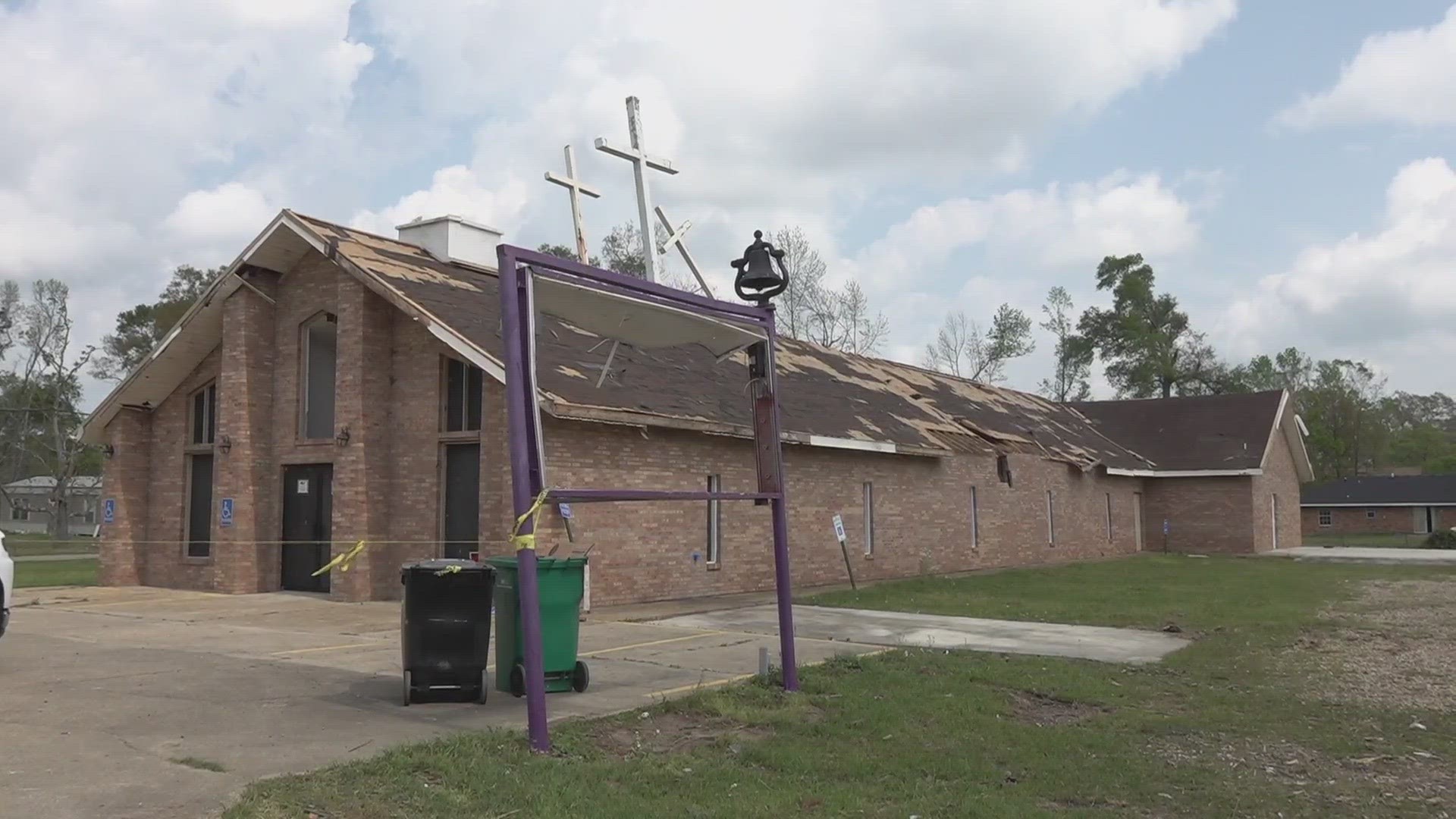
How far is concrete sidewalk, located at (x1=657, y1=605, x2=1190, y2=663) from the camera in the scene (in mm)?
11508

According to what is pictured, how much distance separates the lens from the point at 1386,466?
299 feet

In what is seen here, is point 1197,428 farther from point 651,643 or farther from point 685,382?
point 651,643

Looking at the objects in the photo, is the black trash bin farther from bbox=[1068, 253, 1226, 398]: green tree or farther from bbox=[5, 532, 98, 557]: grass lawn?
bbox=[1068, 253, 1226, 398]: green tree

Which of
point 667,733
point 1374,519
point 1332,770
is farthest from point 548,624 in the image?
point 1374,519

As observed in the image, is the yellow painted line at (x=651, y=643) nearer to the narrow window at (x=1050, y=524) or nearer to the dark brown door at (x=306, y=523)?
the dark brown door at (x=306, y=523)

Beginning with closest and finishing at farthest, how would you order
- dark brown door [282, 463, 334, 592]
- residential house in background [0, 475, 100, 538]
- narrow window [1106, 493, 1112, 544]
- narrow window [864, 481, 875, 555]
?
dark brown door [282, 463, 334, 592], narrow window [864, 481, 875, 555], narrow window [1106, 493, 1112, 544], residential house in background [0, 475, 100, 538]

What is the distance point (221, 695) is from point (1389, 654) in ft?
37.8

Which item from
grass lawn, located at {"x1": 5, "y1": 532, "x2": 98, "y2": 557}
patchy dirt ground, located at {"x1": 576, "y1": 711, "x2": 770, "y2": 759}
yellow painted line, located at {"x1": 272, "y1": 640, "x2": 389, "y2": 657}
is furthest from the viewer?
grass lawn, located at {"x1": 5, "y1": 532, "x2": 98, "y2": 557}

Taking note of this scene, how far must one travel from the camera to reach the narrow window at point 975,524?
84.2ft

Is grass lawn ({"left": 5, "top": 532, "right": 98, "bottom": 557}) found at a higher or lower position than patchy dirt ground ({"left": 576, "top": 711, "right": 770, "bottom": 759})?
higher

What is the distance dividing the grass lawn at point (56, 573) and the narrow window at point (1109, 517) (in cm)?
2779

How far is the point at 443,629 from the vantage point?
7.75 m

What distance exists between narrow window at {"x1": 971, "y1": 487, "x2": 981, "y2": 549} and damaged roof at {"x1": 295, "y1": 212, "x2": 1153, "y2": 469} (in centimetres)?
137

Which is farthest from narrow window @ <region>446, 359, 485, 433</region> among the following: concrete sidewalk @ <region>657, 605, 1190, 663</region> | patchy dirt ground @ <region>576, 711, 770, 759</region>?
patchy dirt ground @ <region>576, 711, 770, 759</region>
